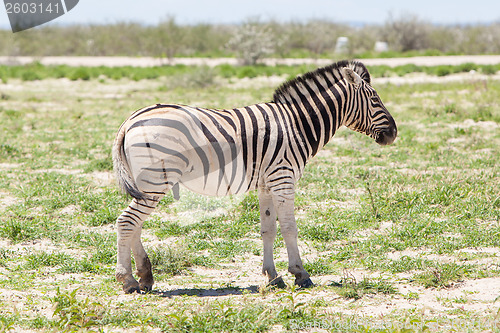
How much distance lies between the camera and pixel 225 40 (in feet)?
156

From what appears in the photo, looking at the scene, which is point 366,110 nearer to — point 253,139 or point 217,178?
point 253,139

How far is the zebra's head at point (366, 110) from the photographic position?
5367 millimetres

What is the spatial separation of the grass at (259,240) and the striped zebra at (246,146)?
1.79 feet

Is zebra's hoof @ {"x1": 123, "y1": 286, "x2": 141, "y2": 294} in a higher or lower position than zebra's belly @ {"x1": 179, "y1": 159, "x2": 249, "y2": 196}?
lower

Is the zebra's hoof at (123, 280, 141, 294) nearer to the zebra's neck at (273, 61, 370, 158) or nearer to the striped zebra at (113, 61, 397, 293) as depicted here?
the striped zebra at (113, 61, 397, 293)

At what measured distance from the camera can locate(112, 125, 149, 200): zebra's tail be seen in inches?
183

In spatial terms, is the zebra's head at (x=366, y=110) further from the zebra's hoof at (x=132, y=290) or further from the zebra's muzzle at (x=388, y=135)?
the zebra's hoof at (x=132, y=290)

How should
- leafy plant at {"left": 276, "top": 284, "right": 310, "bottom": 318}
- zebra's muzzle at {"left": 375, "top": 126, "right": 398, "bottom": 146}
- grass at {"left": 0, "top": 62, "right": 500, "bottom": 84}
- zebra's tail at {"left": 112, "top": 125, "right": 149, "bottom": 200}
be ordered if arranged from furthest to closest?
grass at {"left": 0, "top": 62, "right": 500, "bottom": 84}, zebra's muzzle at {"left": 375, "top": 126, "right": 398, "bottom": 146}, zebra's tail at {"left": 112, "top": 125, "right": 149, "bottom": 200}, leafy plant at {"left": 276, "top": 284, "right": 310, "bottom": 318}

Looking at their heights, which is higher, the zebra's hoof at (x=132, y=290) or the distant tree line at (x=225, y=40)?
the distant tree line at (x=225, y=40)

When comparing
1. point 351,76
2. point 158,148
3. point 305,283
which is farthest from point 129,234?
point 351,76

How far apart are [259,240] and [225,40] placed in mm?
42830

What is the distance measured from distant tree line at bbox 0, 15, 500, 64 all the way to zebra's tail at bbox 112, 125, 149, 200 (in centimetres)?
2771

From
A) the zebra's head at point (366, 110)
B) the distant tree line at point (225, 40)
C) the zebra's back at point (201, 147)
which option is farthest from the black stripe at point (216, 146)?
the distant tree line at point (225, 40)

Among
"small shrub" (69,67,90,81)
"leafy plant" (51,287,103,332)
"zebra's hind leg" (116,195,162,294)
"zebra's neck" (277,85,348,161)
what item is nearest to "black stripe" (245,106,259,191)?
"zebra's neck" (277,85,348,161)
